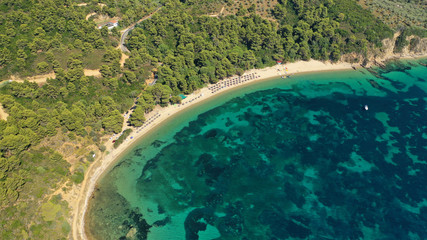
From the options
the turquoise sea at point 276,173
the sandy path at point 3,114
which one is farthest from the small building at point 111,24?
the turquoise sea at point 276,173

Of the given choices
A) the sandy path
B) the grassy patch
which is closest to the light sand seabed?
the grassy patch

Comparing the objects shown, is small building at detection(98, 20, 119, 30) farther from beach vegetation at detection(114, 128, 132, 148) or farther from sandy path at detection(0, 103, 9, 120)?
beach vegetation at detection(114, 128, 132, 148)

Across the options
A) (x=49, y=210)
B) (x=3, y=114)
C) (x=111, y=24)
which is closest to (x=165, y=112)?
(x=49, y=210)

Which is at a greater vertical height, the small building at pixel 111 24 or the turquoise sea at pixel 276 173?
the small building at pixel 111 24

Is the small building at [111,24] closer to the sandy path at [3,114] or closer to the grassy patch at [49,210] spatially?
the sandy path at [3,114]

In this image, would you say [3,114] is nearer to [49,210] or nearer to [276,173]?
[49,210]

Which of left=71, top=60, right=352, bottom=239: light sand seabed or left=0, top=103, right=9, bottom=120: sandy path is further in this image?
left=0, top=103, right=9, bottom=120: sandy path
